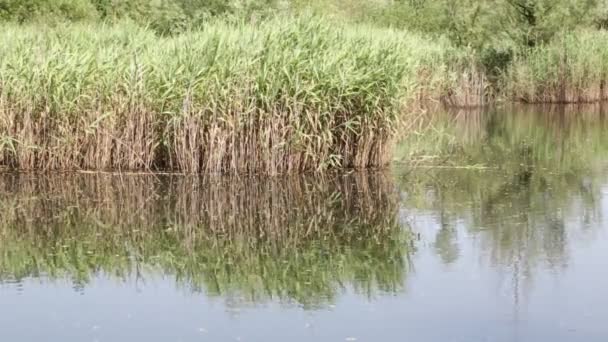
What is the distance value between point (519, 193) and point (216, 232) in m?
3.18

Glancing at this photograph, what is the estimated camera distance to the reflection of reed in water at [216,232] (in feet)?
22.4

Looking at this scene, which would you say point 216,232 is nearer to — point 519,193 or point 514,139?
point 519,193

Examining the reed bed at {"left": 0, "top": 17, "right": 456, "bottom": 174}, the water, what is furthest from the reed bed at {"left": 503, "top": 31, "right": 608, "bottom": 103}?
→ the reed bed at {"left": 0, "top": 17, "right": 456, "bottom": 174}

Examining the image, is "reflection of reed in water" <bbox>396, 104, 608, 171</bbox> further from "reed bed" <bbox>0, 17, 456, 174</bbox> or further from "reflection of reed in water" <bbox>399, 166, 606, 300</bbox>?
"reed bed" <bbox>0, 17, 456, 174</bbox>

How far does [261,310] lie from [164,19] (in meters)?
14.6

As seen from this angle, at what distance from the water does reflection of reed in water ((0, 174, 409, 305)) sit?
22 millimetres

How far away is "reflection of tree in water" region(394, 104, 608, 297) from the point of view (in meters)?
7.43

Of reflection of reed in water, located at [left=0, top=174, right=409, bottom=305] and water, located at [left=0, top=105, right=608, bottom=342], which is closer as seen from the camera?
water, located at [left=0, top=105, right=608, bottom=342]

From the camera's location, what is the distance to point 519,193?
32.3 feet

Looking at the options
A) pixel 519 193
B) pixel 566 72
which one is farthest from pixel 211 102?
pixel 566 72

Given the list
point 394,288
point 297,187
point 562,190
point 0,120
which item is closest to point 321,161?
point 297,187

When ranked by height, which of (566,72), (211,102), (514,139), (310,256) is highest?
(566,72)

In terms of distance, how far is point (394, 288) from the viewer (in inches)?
254

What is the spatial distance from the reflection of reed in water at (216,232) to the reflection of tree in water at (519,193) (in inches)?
22.6
